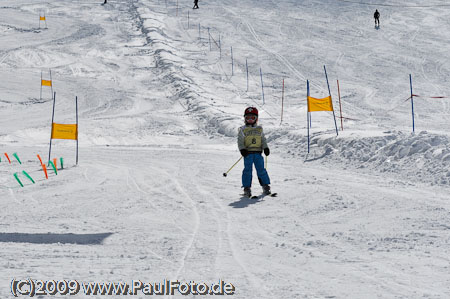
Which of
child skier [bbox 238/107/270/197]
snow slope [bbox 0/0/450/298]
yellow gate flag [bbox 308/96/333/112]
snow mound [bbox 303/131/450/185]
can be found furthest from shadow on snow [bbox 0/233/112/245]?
yellow gate flag [bbox 308/96/333/112]

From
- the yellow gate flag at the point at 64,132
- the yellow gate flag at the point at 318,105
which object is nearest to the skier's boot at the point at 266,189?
the yellow gate flag at the point at 318,105

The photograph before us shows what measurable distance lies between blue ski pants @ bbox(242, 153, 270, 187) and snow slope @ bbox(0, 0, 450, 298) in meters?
0.35

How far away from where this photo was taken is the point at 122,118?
18.6m

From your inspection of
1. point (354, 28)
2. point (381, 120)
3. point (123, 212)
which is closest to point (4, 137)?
point (123, 212)

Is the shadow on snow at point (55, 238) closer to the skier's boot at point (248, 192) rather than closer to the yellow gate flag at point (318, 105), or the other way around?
the skier's boot at point (248, 192)

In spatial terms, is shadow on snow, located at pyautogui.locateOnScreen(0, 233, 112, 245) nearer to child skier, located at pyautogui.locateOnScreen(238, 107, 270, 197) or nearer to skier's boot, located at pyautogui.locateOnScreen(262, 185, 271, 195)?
child skier, located at pyautogui.locateOnScreen(238, 107, 270, 197)

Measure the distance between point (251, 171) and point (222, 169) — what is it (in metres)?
2.59

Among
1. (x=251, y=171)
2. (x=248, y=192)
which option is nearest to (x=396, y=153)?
(x=251, y=171)

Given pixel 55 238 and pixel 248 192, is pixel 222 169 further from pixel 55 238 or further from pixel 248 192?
pixel 55 238

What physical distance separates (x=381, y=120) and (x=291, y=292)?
52.5ft

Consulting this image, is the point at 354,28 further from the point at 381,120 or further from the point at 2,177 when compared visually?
the point at 2,177

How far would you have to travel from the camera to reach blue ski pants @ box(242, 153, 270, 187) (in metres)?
8.13

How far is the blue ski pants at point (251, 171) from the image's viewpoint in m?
8.13

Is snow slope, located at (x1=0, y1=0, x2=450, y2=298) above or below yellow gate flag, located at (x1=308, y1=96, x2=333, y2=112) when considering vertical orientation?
below
